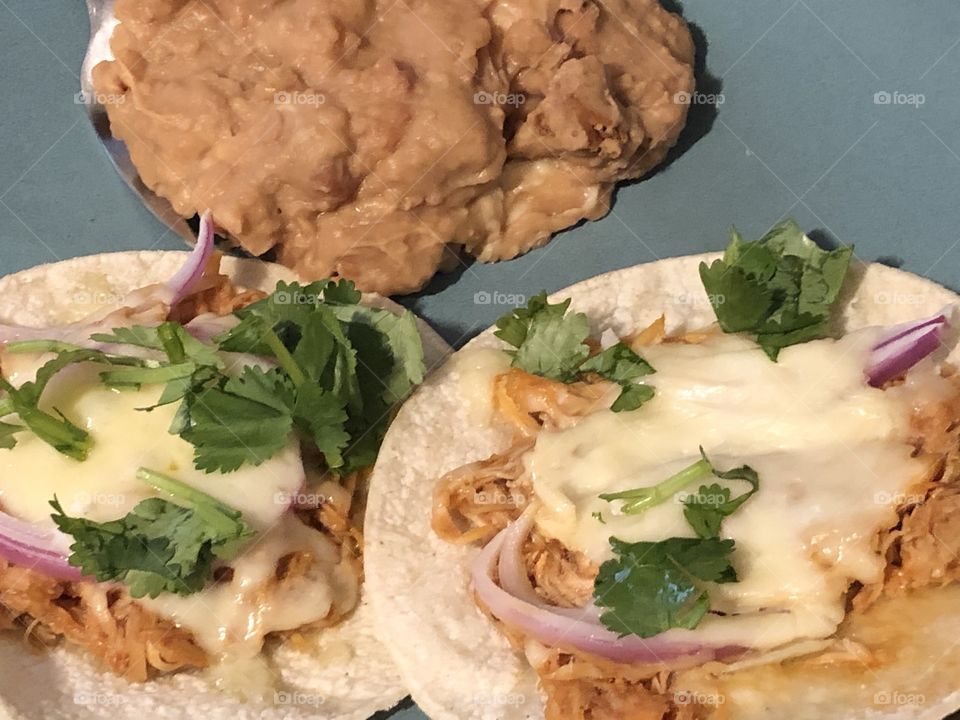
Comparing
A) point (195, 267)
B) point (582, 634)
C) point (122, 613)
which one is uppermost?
point (195, 267)

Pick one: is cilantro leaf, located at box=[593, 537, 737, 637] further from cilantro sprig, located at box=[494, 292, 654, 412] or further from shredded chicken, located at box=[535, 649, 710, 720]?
cilantro sprig, located at box=[494, 292, 654, 412]

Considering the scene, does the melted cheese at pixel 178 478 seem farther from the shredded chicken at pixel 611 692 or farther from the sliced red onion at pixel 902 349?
the sliced red onion at pixel 902 349

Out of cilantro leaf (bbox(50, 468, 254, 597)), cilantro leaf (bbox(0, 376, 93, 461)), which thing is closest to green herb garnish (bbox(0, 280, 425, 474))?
cilantro leaf (bbox(0, 376, 93, 461))

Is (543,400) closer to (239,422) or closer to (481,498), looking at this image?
(481,498)

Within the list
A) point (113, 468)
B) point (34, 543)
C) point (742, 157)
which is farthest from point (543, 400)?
point (742, 157)

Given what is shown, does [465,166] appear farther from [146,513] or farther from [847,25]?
[847,25]

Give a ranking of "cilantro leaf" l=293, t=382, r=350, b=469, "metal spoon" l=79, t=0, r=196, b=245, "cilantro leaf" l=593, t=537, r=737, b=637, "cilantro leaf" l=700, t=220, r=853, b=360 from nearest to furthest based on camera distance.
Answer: "cilantro leaf" l=593, t=537, r=737, b=637
"cilantro leaf" l=293, t=382, r=350, b=469
"cilantro leaf" l=700, t=220, r=853, b=360
"metal spoon" l=79, t=0, r=196, b=245

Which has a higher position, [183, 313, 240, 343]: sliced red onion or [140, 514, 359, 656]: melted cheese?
[183, 313, 240, 343]: sliced red onion
